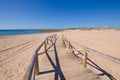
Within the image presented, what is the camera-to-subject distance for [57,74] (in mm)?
3529

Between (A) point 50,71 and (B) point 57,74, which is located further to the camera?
(A) point 50,71

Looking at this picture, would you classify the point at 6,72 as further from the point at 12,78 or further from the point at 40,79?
the point at 40,79

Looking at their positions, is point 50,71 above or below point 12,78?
above

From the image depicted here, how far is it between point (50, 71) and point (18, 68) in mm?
2780

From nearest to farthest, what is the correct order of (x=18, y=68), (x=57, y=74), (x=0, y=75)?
1. (x=57, y=74)
2. (x=0, y=75)
3. (x=18, y=68)

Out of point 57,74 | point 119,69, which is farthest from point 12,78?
point 119,69

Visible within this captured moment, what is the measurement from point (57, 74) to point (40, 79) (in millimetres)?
650

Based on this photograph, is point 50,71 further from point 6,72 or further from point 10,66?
point 10,66

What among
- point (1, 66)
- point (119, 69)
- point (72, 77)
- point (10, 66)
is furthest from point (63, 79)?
point (1, 66)

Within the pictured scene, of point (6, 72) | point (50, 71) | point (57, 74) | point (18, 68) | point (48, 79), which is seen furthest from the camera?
point (18, 68)

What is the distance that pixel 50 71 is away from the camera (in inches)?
149

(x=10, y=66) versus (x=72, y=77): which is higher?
(x=72, y=77)

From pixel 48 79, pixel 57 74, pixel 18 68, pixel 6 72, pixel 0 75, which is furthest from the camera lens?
pixel 18 68

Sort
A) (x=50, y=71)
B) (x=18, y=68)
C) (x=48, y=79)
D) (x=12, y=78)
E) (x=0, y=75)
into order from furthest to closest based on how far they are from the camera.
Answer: (x=18, y=68), (x=0, y=75), (x=12, y=78), (x=50, y=71), (x=48, y=79)
